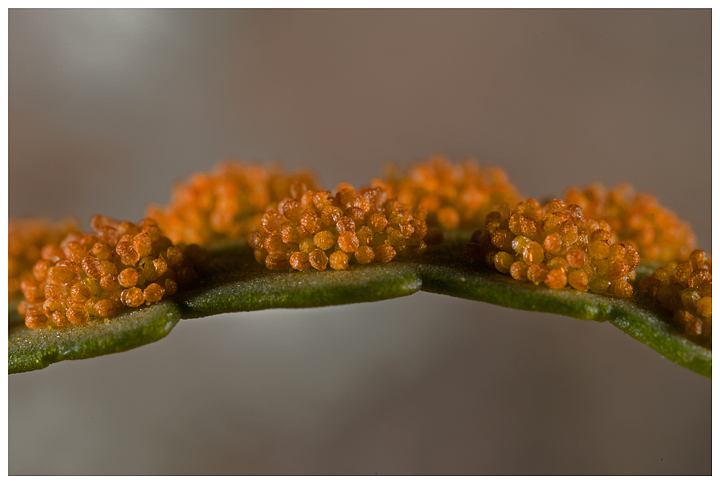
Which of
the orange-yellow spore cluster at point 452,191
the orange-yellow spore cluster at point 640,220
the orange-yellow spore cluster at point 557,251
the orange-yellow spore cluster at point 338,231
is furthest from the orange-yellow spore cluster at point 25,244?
the orange-yellow spore cluster at point 640,220

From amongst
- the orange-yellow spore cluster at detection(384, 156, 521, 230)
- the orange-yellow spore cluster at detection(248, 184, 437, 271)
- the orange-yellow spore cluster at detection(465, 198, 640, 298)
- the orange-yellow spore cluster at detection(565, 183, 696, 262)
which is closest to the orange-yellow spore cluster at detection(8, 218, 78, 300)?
the orange-yellow spore cluster at detection(248, 184, 437, 271)

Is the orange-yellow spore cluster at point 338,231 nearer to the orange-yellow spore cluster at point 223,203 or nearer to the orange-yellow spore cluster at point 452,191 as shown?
the orange-yellow spore cluster at point 452,191

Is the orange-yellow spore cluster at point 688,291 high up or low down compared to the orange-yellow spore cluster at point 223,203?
down

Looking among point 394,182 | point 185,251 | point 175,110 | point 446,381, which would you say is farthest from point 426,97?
point 185,251

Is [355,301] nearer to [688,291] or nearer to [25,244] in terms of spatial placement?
[688,291]

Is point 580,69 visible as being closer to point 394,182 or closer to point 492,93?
point 492,93
